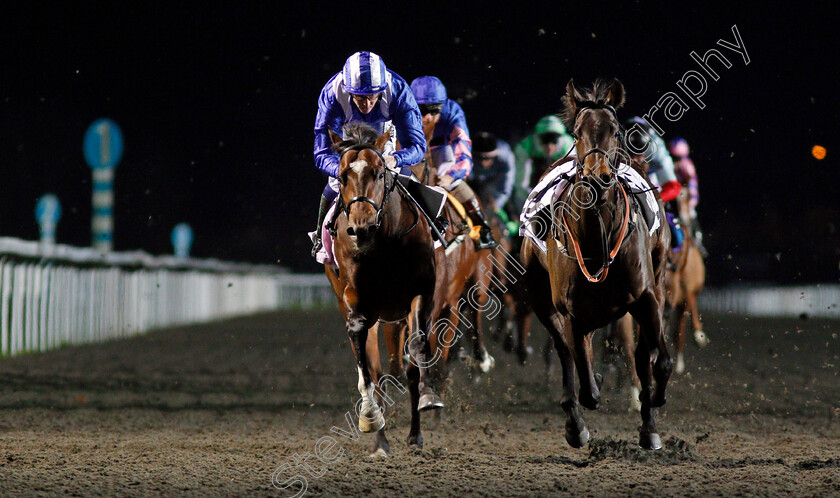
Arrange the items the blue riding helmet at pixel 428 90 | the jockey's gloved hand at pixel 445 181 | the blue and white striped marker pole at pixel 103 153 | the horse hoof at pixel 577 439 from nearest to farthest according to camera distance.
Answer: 1. the horse hoof at pixel 577 439
2. the jockey's gloved hand at pixel 445 181
3. the blue riding helmet at pixel 428 90
4. the blue and white striped marker pole at pixel 103 153

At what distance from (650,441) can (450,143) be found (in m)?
3.45

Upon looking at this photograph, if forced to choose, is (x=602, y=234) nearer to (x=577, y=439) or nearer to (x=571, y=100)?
(x=571, y=100)

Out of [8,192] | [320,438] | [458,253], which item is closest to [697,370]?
[458,253]

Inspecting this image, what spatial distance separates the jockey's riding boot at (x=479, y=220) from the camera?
8062 millimetres

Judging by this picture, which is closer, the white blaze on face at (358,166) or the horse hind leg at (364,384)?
the white blaze on face at (358,166)

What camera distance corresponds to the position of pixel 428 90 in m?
8.17

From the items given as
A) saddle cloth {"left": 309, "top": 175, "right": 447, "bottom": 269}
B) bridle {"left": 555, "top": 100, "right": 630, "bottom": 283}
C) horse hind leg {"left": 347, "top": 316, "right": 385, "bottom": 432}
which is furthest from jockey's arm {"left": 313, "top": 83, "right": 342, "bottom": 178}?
bridle {"left": 555, "top": 100, "right": 630, "bottom": 283}

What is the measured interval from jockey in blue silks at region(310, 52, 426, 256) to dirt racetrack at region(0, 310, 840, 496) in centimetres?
170

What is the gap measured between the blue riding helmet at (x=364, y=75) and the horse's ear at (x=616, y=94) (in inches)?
55.4

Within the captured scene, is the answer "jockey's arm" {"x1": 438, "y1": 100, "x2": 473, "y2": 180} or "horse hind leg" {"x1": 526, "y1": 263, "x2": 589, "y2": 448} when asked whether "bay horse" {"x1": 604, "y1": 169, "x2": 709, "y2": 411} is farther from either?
"jockey's arm" {"x1": 438, "y1": 100, "x2": 473, "y2": 180}

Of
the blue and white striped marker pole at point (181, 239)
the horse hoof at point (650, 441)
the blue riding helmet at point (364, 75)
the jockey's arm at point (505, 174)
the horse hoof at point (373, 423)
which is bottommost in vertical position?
the horse hoof at point (650, 441)

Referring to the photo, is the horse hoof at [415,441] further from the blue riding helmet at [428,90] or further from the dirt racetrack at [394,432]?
the blue riding helmet at [428,90]

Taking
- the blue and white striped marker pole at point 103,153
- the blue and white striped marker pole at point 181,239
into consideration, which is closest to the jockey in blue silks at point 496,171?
the blue and white striped marker pole at point 103,153

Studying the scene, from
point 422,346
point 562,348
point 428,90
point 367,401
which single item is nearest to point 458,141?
point 428,90
